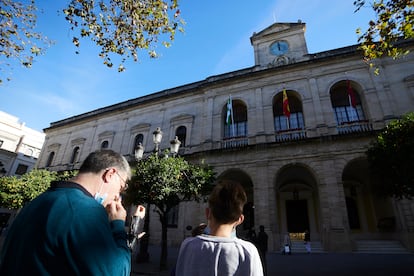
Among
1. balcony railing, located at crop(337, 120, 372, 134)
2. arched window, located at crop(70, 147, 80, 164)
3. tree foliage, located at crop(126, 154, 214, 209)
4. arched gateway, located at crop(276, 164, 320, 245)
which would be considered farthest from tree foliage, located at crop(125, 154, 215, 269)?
arched window, located at crop(70, 147, 80, 164)

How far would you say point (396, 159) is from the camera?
7430 mm

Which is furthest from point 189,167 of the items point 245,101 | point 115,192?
point 245,101

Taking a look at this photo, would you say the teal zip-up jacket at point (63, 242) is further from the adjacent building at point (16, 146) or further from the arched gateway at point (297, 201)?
the adjacent building at point (16, 146)

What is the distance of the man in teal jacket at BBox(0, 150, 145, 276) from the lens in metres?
1.04

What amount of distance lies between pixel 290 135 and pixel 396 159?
741 centimetres

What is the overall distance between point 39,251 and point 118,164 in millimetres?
841

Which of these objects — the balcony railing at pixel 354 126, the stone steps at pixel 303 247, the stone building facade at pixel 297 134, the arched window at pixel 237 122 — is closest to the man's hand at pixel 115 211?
the stone building facade at pixel 297 134

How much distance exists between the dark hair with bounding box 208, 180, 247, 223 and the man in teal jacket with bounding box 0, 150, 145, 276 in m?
0.73

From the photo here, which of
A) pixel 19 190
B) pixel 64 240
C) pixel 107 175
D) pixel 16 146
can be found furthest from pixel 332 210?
pixel 16 146

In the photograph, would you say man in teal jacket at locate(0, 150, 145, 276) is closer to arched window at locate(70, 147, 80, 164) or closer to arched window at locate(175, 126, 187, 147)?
arched window at locate(175, 126, 187, 147)

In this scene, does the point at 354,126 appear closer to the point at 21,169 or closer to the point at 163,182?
the point at 163,182

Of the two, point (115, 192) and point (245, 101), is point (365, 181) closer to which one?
point (245, 101)

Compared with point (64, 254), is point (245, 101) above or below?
above

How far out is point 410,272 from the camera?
645 centimetres
